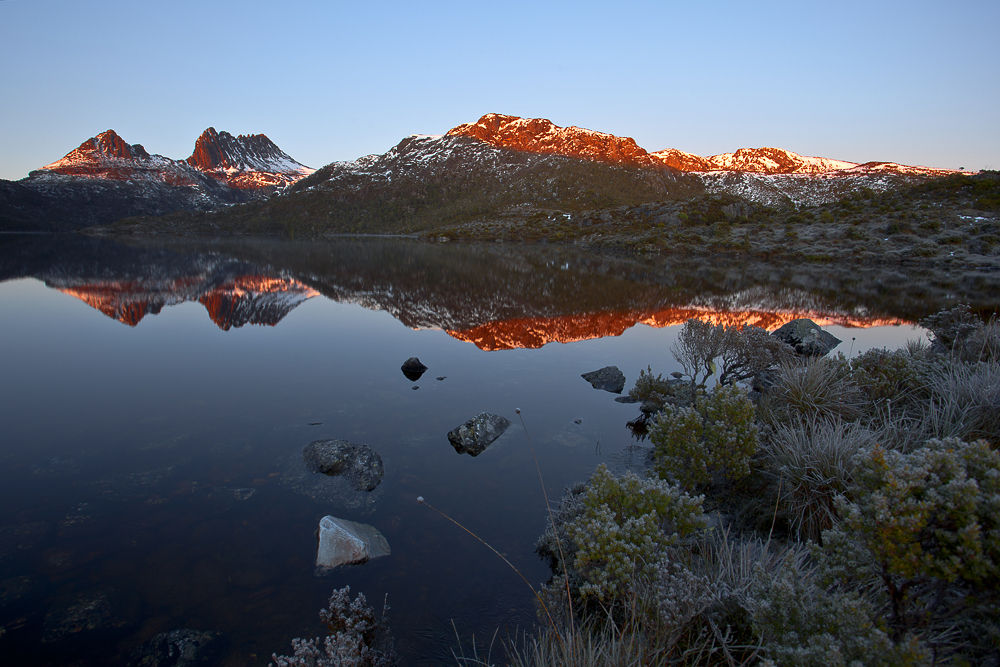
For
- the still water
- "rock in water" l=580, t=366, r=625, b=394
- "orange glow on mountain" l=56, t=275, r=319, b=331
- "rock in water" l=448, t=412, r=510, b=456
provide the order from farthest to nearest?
1. "orange glow on mountain" l=56, t=275, r=319, b=331
2. "rock in water" l=580, t=366, r=625, b=394
3. "rock in water" l=448, t=412, r=510, b=456
4. the still water

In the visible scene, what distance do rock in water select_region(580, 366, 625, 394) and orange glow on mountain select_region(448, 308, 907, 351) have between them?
3.33 metres

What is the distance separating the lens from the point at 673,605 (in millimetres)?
3000

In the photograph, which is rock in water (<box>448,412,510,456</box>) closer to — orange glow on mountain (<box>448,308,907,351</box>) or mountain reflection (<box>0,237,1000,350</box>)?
orange glow on mountain (<box>448,308,907,351</box>)

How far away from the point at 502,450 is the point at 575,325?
10020mm

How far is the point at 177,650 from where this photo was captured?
12.3 feet

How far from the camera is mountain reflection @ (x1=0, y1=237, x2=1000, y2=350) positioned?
17.1m

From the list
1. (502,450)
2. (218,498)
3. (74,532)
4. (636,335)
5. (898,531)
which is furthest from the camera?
(636,335)

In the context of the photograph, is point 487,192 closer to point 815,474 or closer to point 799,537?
point 815,474

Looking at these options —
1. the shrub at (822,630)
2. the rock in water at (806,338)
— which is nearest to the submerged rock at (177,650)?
the shrub at (822,630)

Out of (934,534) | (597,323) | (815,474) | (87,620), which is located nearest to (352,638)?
(87,620)

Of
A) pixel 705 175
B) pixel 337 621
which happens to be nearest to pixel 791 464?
pixel 337 621

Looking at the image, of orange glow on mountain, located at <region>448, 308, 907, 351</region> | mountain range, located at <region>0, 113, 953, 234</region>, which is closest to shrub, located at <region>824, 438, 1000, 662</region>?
orange glow on mountain, located at <region>448, 308, 907, 351</region>

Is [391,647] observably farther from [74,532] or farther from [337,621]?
[74,532]

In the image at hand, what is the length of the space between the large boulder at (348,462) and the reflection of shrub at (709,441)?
4.01 meters
